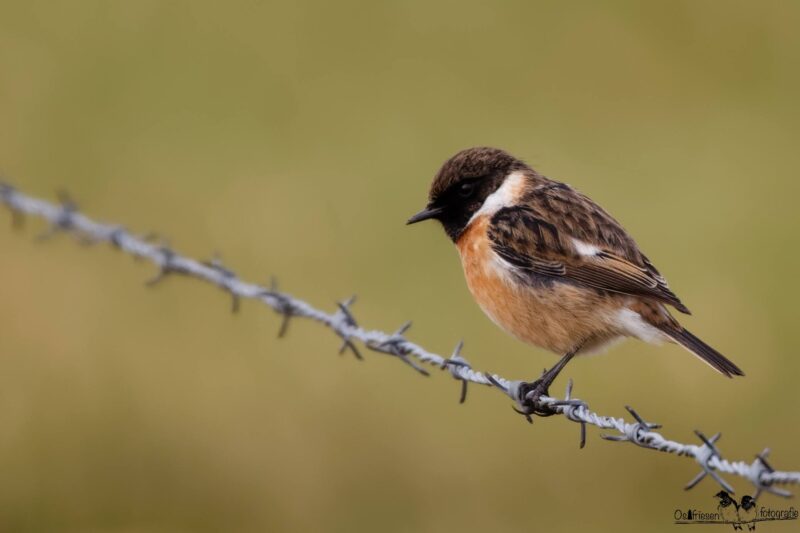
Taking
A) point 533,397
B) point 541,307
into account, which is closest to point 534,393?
point 533,397

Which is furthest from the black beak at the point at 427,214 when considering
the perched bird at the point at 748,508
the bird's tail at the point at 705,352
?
the perched bird at the point at 748,508

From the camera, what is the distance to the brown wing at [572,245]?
4.75m

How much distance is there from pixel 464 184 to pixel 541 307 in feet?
2.17

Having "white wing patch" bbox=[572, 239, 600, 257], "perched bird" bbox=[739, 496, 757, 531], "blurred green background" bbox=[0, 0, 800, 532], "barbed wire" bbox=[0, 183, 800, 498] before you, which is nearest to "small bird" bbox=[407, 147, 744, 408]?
"white wing patch" bbox=[572, 239, 600, 257]

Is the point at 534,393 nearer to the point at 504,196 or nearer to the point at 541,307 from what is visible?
the point at 541,307

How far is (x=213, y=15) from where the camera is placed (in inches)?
534

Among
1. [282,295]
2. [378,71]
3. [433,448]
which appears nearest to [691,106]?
[378,71]

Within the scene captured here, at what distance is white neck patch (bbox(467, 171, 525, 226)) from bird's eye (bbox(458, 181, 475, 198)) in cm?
8

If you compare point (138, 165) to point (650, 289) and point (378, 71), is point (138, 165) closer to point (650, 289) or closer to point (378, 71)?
point (378, 71)

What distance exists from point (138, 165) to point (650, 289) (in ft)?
23.6

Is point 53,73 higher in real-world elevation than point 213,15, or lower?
lower

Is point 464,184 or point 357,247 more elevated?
point 357,247

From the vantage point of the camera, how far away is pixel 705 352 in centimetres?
443

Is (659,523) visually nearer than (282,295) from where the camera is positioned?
No
